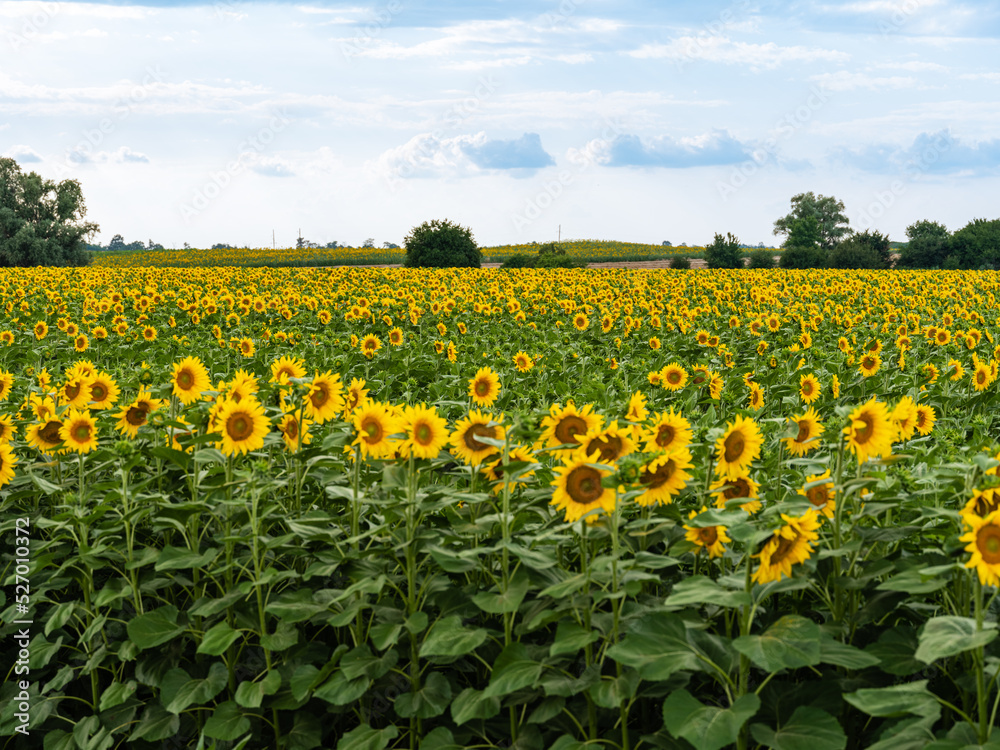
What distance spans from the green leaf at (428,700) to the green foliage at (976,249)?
70449 mm

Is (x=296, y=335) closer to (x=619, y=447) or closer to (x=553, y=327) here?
(x=553, y=327)

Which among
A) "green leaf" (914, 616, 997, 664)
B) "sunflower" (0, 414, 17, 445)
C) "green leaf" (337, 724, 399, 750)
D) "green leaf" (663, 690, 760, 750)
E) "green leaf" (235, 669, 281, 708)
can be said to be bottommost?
"green leaf" (337, 724, 399, 750)

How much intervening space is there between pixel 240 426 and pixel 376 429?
2.00 feet

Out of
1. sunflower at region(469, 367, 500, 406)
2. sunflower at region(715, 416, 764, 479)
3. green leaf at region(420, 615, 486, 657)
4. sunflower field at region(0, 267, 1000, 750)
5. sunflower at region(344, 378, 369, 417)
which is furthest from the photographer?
sunflower at region(469, 367, 500, 406)

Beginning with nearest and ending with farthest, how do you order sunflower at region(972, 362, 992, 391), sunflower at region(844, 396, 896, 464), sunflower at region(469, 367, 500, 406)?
sunflower at region(844, 396, 896, 464) < sunflower at region(469, 367, 500, 406) < sunflower at region(972, 362, 992, 391)

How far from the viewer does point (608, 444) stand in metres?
2.99

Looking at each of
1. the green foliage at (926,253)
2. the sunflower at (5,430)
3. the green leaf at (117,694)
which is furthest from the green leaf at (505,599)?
the green foliage at (926,253)

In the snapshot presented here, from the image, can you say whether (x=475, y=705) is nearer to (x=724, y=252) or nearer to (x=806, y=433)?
(x=806, y=433)

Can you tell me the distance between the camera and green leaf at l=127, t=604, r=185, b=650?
341 cm

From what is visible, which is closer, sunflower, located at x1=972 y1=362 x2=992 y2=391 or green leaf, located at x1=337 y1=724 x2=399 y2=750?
A: green leaf, located at x1=337 y1=724 x2=399 y2=750

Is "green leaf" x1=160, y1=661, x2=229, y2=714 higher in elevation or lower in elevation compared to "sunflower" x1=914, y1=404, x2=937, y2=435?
lower

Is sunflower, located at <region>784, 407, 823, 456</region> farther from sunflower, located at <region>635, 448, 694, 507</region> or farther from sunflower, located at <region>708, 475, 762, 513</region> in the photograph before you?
sunflower, located at <region>635, 448, 694, 507</region>

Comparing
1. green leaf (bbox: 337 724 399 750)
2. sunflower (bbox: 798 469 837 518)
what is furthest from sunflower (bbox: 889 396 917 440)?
green leaf (bbox: 337 724 399 750)

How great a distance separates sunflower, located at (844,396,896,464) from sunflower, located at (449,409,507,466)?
4.24 feet
